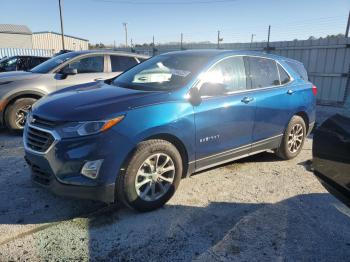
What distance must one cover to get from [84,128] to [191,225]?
1.40m

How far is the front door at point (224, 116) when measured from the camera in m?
3.60

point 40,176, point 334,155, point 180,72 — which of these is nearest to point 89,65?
point 180,72

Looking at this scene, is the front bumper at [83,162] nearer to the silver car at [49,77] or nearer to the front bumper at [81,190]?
the front bumper at [81,190]

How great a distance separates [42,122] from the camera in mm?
3123

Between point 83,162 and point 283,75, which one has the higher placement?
point 283,75

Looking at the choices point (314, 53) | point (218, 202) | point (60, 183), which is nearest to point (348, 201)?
point (218, 202)

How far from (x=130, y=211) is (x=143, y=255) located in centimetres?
75

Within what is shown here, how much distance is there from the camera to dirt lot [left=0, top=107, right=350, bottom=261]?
2721 millimetres

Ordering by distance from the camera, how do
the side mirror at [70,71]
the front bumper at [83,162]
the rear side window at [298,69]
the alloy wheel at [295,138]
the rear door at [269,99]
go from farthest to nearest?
the side mirror at [70,71] → the rear side window at [298,69] → the alloy wheel at [295,138] → the rear door at [269,99] → the front bumper at [83,162]

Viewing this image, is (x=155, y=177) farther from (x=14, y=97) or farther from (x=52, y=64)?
(x=52, y=64)

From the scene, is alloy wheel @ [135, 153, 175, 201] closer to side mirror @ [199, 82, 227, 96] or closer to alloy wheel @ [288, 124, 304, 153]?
side mirror @ [199, 82, 227, 96]

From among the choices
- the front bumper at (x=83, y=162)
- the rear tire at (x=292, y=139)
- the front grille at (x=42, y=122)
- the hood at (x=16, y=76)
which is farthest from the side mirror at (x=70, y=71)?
the rear tire at (x=292, y=139)

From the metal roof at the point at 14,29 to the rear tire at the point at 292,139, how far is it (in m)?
55.0

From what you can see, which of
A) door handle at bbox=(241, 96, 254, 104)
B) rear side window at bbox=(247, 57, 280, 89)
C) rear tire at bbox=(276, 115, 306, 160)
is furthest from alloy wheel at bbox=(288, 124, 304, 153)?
Result: door handle at bbox=(241, 96, 254, 104)
